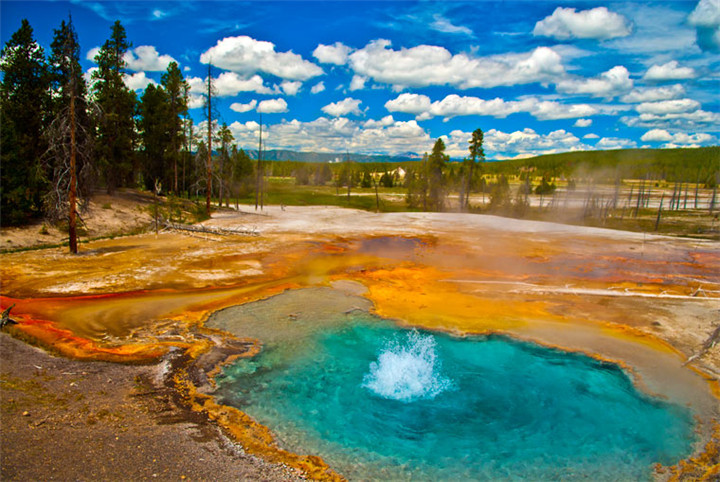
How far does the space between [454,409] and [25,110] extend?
2811cm

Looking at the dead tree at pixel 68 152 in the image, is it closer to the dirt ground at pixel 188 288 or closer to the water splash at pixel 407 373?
the dirt ground at pixel 188 288

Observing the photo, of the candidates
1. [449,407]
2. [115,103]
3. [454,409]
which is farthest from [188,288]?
[115,103]

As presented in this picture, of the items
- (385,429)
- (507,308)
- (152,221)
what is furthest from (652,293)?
(152,221)

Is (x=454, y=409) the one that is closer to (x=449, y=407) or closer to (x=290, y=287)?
(x=449, y=407)

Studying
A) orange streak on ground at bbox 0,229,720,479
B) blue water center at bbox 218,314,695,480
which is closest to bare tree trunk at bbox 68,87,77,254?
orange streak on ground at bbox 0,229,720,479

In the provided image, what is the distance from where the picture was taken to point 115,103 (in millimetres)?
30641

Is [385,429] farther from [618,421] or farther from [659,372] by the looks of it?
[659,372]

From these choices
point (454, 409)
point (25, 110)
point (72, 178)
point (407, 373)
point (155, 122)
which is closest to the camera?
point (454, 409)

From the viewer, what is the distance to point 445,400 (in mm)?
8531

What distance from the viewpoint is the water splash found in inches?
348

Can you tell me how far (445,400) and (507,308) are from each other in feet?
20.4

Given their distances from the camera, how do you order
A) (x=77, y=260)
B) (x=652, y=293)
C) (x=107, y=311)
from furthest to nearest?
(x=77, y=260)
(x=652, y=293)
(x=107, y=311)

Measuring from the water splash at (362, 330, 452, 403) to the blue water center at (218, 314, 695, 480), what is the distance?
0.03 metres

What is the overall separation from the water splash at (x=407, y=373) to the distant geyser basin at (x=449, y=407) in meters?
0.03
